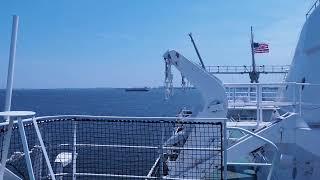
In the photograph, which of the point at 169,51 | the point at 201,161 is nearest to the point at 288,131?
the point at 201,161

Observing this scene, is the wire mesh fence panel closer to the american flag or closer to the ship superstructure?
the ship superstructure

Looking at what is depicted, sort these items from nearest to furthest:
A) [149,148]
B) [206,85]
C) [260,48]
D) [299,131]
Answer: [149,148]
[299,131]
[206,85]
[260,48]

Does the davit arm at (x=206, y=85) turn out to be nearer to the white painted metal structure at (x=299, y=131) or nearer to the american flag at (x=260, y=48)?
the white painted metal structure at (x=299, y=131)

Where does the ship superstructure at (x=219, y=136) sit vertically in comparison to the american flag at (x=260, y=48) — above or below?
below

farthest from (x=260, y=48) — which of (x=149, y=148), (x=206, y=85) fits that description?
(x=149, y=148)

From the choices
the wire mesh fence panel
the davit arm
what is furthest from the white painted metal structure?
the davit arm

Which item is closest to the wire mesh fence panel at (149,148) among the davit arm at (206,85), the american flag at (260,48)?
the davit arm at (206,85)

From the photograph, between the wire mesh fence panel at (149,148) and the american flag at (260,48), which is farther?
the american flag at (260,48)

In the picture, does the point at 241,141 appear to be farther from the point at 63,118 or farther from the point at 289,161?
the point at 63,118

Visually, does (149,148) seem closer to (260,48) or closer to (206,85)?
(206,85)

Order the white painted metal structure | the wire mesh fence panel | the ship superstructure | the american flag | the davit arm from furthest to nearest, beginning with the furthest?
the american flag < the davit arm < the white painted metal structure < the ship superstructure < the wire mesh fence panel

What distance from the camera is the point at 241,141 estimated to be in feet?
29.8

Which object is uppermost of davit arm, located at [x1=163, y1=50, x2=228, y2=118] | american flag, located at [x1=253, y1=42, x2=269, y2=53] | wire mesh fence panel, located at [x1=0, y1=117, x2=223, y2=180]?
american flag, located at [x1=253, y1=42, x2=269, y2=53]

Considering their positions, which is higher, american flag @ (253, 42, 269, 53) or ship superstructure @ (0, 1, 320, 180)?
american flag @ (253, 42, 269, 53)
